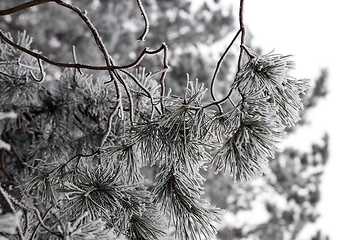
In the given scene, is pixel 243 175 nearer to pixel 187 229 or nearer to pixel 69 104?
pixel 187 229

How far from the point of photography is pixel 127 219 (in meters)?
0.55

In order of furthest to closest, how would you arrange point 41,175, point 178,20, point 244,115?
1. point 178,20
2. point 41,175
3. point 244,115

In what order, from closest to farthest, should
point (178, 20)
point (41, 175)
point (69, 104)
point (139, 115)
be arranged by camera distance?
point (41, 175) < point (139, 115) < point (69, 104) < point (178, 20)

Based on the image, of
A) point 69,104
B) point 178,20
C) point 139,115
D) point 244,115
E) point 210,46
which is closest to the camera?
point 244,115

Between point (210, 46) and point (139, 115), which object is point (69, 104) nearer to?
point (139, 115)

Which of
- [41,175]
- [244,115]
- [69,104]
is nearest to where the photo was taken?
[244,115]

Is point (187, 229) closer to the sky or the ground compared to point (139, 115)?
closer to the ground

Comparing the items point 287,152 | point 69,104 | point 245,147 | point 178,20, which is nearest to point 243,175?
point 245,147

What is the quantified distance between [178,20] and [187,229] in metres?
3.48

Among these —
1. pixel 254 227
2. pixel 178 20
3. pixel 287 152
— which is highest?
pixel 178 20

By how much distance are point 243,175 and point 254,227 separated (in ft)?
13.0

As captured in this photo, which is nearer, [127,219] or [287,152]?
[127,219]

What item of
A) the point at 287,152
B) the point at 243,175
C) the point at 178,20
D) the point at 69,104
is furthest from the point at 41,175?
the point at 287,152

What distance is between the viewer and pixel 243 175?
0.53 m
